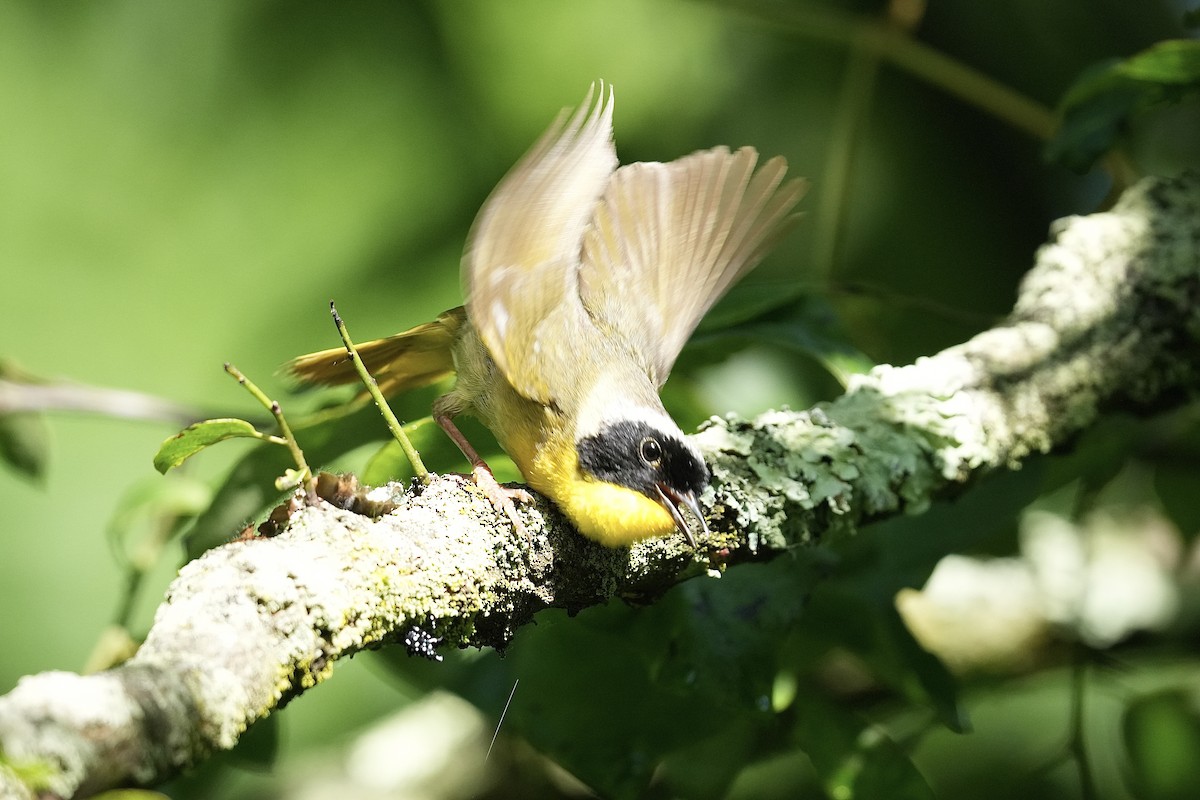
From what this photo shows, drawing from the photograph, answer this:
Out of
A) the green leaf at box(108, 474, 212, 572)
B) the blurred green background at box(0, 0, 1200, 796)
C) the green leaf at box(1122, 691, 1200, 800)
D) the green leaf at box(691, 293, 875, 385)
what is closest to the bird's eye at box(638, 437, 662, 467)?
the green leaf at box(691, 293, 875, 385)

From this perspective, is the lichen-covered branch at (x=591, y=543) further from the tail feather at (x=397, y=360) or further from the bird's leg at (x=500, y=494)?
the tail feather at (x=397, y=360)

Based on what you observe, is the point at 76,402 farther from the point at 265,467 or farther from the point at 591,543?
the point at 591,543

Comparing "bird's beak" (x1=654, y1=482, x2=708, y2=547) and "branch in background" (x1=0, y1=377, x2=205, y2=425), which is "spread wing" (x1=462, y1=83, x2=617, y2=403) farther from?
"branch in background" (x1=0, y1=377, x2=205, y2=425)

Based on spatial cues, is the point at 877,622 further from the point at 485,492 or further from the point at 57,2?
the point at 57,2

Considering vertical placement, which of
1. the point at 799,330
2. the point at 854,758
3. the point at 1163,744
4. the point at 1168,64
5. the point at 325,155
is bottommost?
the point at 1163,744

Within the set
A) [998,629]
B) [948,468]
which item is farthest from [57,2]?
[998,629]

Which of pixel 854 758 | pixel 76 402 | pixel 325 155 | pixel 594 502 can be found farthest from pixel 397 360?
pixel 325 155
